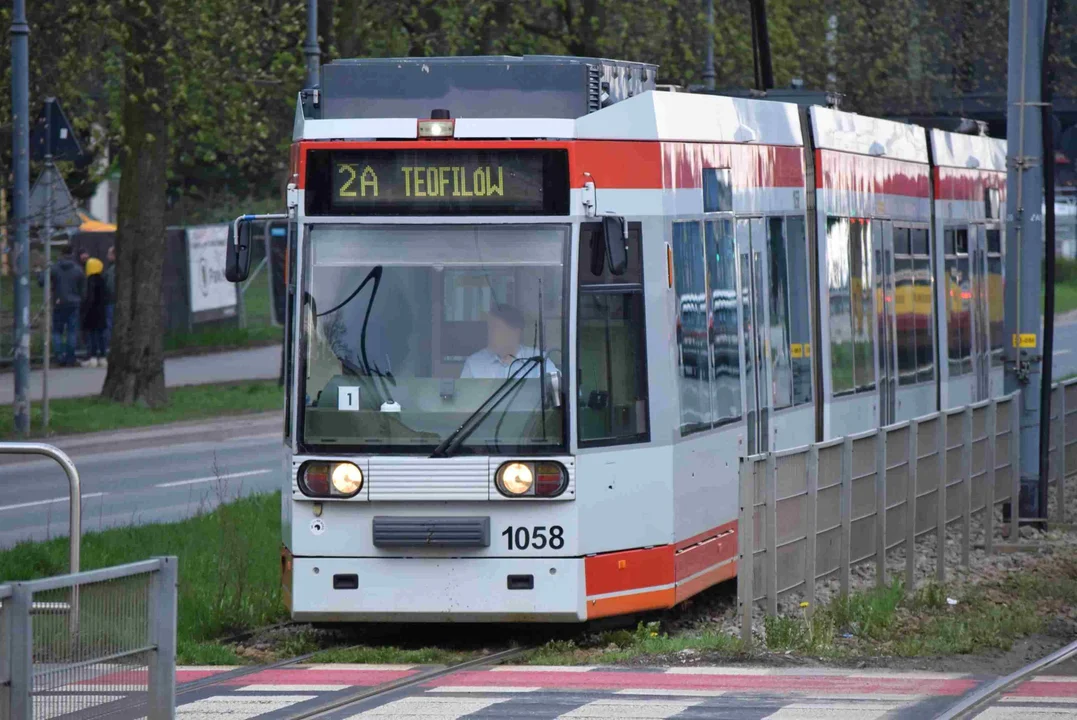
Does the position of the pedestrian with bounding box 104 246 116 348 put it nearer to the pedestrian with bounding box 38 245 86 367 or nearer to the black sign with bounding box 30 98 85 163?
the pedestrian with bounding box 38 245 86 367

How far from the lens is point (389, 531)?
10.6 metres

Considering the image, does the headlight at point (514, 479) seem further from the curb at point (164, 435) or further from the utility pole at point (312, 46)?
the utility pole at point (312, 46)

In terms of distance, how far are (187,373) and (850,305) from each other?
2207 centimetres

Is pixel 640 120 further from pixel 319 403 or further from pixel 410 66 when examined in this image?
pixel 319 403

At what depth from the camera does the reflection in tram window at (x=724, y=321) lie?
12164 millimetres

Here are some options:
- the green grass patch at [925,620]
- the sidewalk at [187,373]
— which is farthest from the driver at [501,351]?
the sidewalk at [187,373]

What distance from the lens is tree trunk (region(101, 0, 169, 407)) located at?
27.6m


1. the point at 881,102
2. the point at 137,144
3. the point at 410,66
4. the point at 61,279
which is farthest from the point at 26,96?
the point at 881,102

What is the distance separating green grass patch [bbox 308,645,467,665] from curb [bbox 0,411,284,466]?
13028mm

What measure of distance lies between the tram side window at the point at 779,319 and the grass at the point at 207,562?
139 inches

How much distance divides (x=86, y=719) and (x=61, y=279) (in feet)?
98.3

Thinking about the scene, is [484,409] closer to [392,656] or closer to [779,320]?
[392,656]

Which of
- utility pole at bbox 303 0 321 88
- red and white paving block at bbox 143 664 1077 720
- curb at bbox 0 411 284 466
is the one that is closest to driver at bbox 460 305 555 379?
red and white paving block at bbox 143 664 1077 720

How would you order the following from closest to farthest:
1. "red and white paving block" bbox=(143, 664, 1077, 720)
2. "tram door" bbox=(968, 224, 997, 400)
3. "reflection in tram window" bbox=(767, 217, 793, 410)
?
"red and white paving block" bbox=(143, 664, 1077, 720)
"reflection in tram window" bbox=(767, 217, 793, 410)
"tram door" bbox=(968, 224, 997, 400)
